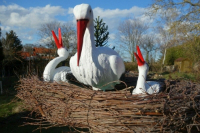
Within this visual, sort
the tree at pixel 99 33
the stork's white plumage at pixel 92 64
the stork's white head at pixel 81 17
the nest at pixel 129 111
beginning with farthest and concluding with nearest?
the tree at pixel 99 33 → the stork's white plumage at pixel 92 64 → the stork's white head at pixel 81 17 → the nest at pixel 129 111

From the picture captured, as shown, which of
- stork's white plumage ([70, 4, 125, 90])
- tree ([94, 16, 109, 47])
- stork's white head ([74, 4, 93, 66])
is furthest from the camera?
tree ([94, 16, 109, 47])

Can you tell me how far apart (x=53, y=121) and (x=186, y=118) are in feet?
3.16

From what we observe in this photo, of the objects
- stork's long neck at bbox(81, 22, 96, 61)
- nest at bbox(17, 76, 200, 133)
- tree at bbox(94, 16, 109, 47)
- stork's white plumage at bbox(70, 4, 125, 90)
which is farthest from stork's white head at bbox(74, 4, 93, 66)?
tree at bbox(94, 16, 109, 47)

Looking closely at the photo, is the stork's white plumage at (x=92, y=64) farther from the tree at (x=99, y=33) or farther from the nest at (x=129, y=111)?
the tree at (x=99, y=33)

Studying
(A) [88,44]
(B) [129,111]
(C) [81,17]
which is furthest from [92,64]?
(B) [129,111]

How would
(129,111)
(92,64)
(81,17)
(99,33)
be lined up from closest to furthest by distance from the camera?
(129,111), (81,17), (92,64), (99,33)

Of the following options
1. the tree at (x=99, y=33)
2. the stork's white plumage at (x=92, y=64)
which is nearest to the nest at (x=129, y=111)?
the stork's white plumage at (x=92, y=64)

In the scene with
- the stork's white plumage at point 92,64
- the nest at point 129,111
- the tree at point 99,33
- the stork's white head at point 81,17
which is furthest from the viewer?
the tree at point 99,33

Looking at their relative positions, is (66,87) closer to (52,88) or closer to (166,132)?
(52,88)

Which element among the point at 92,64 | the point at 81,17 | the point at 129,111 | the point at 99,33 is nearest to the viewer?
the point at 129,111

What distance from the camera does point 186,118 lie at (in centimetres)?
98

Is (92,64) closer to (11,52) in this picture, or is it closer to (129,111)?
(129,111)

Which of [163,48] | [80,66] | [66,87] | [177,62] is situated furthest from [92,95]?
[163,48]

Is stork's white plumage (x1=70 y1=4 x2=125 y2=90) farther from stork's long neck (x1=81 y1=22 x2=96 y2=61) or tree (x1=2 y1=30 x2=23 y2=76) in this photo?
tree (x1=2 y1=30 x2=23 y2=76)
